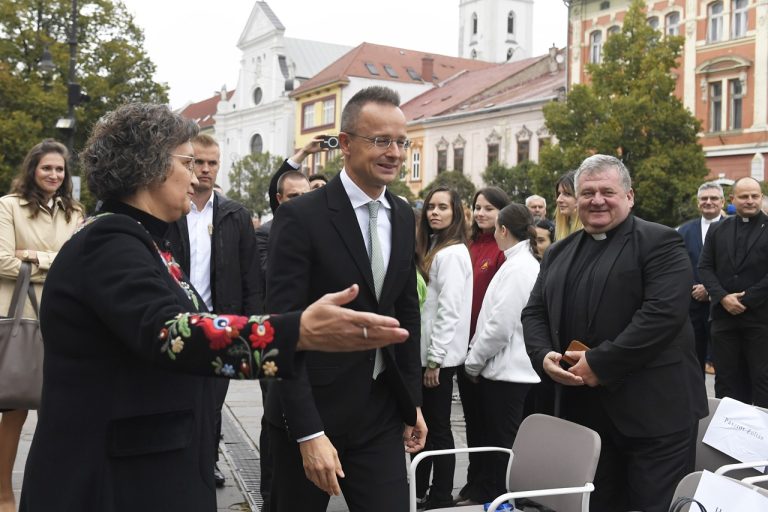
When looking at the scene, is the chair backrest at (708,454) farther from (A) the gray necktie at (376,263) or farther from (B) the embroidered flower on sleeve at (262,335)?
(B) the embroidered flower on sleeve at (262,335)

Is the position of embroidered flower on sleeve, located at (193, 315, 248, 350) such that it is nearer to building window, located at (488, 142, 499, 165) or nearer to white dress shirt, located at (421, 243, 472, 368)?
white dress shirt, located at (421, 243, 472, 368)

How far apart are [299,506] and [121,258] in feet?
5.10

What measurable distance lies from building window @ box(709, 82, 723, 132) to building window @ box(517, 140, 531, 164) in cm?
1183

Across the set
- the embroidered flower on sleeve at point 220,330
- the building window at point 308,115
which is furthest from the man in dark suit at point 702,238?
the building window at point 308,115

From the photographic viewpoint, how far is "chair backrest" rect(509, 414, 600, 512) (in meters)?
3.56

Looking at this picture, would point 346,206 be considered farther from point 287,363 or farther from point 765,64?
point 765,64

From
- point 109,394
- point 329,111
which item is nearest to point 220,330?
point 109,394

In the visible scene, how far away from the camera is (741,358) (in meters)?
7.61

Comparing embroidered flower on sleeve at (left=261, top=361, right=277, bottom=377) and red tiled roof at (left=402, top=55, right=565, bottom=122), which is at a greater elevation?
red tiled roof at (left=402, top=55, right=565, bottom=122)

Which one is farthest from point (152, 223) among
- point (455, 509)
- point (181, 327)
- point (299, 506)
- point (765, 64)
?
point (765, 64)

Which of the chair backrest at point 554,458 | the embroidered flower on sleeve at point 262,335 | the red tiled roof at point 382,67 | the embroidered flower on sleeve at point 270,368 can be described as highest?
the red tiled roof at point 382,67

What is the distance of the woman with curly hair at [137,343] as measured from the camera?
199cm

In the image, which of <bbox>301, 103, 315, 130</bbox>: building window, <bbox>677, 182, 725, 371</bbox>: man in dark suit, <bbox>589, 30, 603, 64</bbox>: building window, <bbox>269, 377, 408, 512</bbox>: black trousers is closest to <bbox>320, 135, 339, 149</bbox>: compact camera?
<bbox>269, 377, 408, 512</bbox>: black trousers

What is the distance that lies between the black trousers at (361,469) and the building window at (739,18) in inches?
1333
